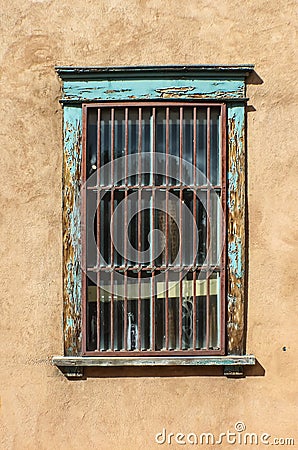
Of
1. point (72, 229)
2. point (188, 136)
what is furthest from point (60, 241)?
point (188, 136)

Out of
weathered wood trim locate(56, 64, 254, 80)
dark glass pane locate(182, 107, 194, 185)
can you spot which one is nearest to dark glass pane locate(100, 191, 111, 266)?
dark glass pane locate(182, 107, 194, 185)

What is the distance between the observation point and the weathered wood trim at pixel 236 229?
4344 mm

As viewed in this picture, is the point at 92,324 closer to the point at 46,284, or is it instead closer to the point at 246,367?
the point at 46,284

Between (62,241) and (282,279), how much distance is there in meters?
1.51

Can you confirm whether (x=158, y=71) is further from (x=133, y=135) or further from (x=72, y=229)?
(x=72, y=229)

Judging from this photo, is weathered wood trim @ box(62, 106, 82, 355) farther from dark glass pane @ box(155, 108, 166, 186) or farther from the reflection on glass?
the reflection on glass

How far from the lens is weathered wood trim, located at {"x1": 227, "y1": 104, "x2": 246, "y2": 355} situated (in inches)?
171

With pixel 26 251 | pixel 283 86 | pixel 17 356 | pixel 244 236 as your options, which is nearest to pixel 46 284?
pixel 26 251

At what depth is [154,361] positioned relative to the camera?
14.2ft

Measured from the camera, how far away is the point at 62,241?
4.39m

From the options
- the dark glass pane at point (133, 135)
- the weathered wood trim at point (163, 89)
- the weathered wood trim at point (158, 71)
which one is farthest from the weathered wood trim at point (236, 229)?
the dark glass pane at point (133, 135)

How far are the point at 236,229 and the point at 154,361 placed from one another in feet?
3.41

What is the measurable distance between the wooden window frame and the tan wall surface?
0.26 feet

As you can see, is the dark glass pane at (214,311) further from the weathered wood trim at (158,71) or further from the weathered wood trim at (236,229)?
the weathered wood trim at (158,71)
